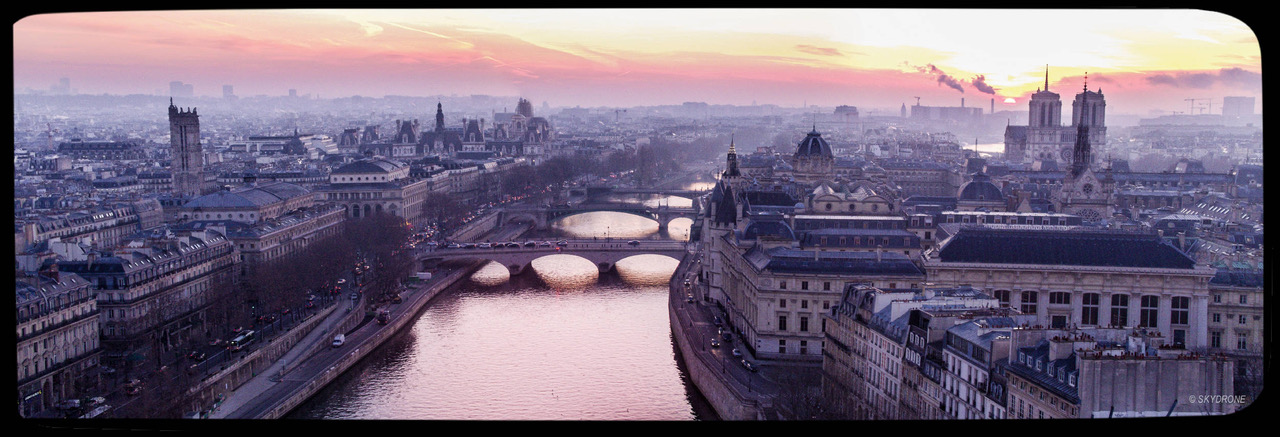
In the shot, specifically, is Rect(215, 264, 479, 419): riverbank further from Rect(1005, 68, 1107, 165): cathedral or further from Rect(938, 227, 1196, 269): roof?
Rect(1005, 68, 1107, 165): cathedral

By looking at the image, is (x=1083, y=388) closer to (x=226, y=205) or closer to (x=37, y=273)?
(x=37, y=273)

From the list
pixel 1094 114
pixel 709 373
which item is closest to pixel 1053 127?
pixel 1094 114

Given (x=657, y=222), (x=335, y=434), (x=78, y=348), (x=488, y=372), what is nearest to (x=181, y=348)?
(x=78, y=348)

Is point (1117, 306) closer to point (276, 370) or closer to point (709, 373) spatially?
point (709, 373)

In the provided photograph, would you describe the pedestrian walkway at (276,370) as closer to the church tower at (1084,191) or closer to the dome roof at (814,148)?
the dome roof at (814,148)

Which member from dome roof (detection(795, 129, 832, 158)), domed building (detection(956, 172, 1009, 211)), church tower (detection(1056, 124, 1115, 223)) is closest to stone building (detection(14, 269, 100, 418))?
domed building (detection(956, 172, 1009, 211))
